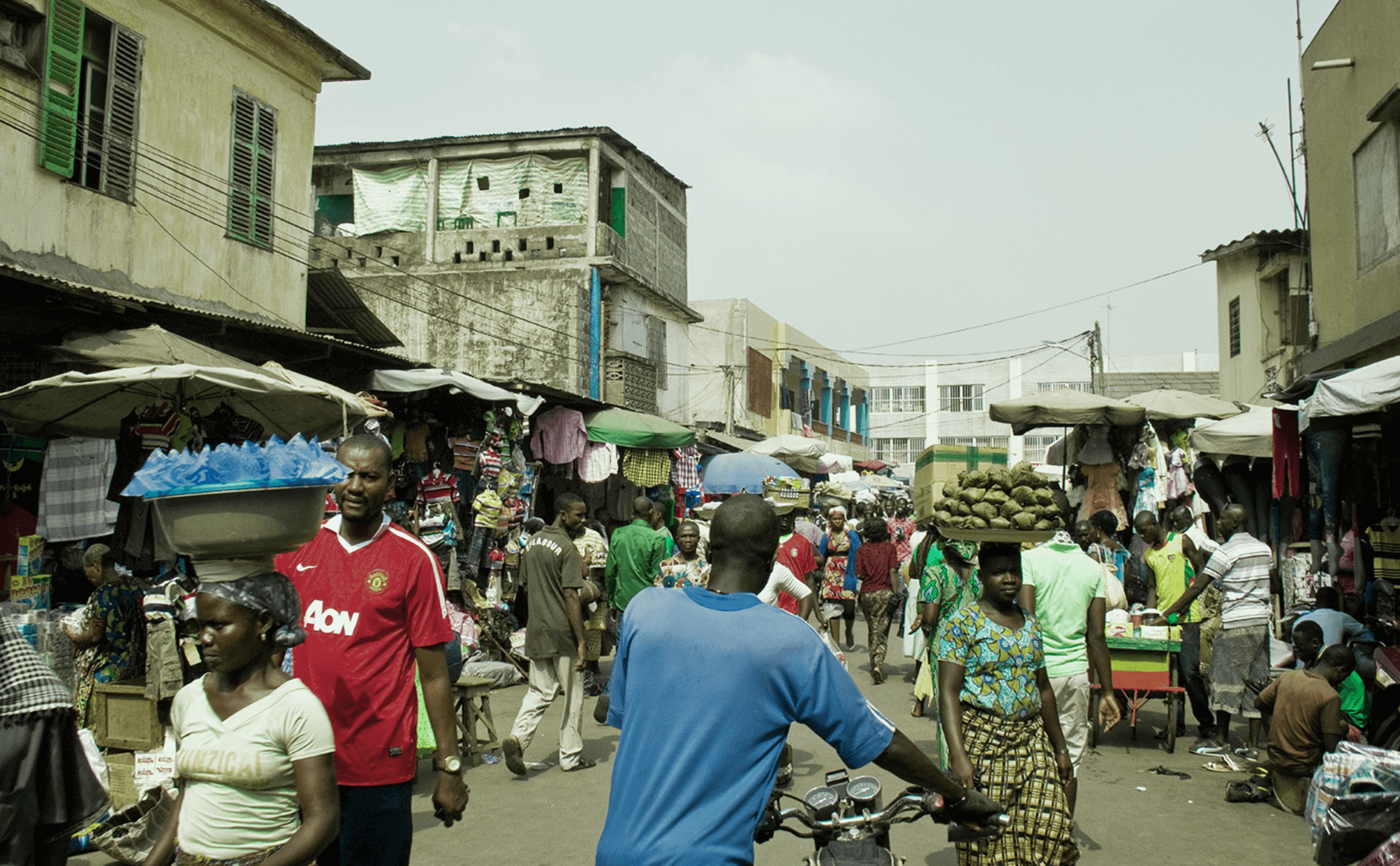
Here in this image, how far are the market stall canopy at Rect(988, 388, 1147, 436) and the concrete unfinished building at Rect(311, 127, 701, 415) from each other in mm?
12766

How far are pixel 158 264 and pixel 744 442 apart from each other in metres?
19.0

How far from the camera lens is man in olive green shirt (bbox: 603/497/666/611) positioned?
10.5 metres

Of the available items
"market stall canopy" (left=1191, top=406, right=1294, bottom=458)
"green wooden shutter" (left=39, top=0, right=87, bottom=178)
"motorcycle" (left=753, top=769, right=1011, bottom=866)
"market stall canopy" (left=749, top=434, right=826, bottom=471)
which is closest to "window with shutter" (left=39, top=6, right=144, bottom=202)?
"green wooden shutter" (left=39, top=0, right=87, bottom=178)

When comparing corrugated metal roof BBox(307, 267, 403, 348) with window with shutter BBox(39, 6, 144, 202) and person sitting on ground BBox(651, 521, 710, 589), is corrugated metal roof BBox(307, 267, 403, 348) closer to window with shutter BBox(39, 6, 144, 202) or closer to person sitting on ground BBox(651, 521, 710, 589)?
window with shutter BBox(39, 6, 144, 202)

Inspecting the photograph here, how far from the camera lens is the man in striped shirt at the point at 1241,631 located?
901cm

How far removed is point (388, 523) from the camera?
13.6 feet

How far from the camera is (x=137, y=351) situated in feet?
26.7

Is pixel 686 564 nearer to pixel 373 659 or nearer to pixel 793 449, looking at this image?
pixel 373 659

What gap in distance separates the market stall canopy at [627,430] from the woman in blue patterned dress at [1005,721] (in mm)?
10959

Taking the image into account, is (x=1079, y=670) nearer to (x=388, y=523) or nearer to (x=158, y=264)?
(x=388, y=523)

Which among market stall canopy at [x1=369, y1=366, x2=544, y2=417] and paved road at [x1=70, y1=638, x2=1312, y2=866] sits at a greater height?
market stall canopy at [x1=369, y1=366, x2=544, y2=417]

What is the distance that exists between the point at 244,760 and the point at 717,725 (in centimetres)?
129

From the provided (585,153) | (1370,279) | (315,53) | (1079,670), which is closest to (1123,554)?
(1370,279)

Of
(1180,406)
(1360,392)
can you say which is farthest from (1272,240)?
(1360,392)
